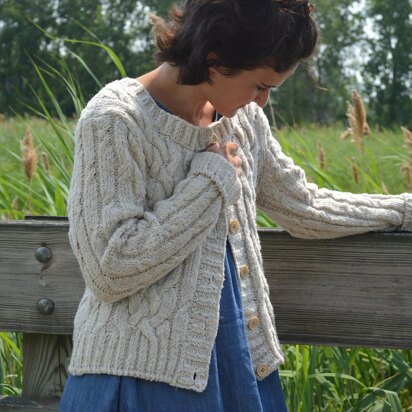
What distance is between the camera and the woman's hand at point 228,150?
6.55ft

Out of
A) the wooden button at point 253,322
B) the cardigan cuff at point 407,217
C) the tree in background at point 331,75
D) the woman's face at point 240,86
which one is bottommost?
the tree in background at point 331,75

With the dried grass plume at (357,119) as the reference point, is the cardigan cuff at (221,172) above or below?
above

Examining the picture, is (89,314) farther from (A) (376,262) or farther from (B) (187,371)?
(A) (376,262)

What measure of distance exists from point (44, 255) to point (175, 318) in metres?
0.53

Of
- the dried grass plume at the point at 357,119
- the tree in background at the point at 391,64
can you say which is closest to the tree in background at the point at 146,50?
the tree in background at the point at 391,64

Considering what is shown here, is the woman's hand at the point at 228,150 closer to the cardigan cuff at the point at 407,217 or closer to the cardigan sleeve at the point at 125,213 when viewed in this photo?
the cardigan sleeve at the point at 125,213

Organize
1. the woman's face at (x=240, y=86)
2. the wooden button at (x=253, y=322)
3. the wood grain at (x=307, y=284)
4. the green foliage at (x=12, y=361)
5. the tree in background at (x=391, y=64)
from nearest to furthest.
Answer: the woman's face at (x=240, y=86)
the wooden button at (x=253, y=322)
the wood grain at (x=307, y=284)
the green foliage at (x=12, y=361)
the tree in background at (x=391, y=64)

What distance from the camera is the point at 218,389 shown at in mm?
1948

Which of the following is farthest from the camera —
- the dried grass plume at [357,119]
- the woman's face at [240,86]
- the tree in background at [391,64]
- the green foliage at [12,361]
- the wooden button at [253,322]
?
the tree in background at [391,64]

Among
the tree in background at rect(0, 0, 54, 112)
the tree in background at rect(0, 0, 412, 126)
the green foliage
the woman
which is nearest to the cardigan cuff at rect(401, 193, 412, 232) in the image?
the woman

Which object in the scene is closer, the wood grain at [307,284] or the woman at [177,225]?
the woman at [177,225]

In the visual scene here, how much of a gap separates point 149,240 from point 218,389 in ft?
1.17

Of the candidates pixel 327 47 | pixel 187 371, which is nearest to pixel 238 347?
pixel 187 371

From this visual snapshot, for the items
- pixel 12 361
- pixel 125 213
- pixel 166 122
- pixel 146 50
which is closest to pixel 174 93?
pixel 166 122
